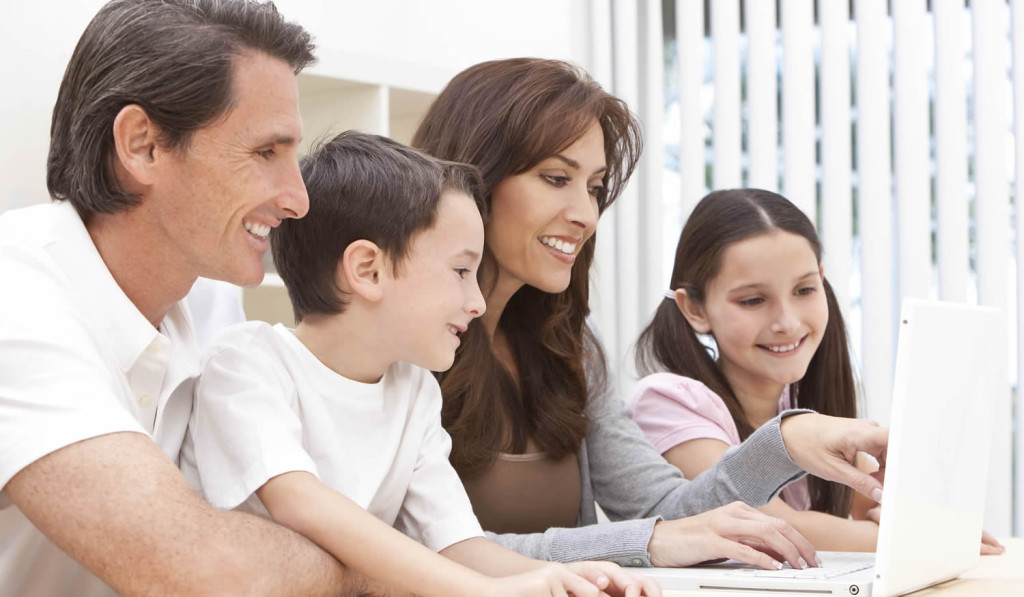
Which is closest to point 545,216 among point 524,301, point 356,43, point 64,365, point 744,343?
point 524,301

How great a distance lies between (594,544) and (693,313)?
0.88 m

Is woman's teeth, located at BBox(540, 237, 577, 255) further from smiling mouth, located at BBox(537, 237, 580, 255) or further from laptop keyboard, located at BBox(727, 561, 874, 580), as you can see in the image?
laptop keyboard, located at BBox(727, 561, 874, 580)

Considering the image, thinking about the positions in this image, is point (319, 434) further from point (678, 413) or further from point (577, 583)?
point (678, 413)

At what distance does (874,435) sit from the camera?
1.31m

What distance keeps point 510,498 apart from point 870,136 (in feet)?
5.60

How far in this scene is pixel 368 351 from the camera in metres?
1.36

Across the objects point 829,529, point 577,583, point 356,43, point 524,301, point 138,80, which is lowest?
point 829,529

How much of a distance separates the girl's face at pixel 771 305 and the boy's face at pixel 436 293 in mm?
815

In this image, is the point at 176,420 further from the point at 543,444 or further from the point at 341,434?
the point at 543,444

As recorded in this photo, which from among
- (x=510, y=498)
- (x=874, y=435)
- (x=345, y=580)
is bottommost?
(x=510, y=498)

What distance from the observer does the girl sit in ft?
6.51

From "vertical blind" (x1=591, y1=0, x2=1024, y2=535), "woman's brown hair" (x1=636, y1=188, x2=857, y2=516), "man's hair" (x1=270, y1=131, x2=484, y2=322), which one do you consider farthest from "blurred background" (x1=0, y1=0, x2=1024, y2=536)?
"man's hair" (x1=270, y1=131, x2=484, y2=322)

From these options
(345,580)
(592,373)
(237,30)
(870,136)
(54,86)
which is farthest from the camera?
(870,136)

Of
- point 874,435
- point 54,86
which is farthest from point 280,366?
point 54,86
